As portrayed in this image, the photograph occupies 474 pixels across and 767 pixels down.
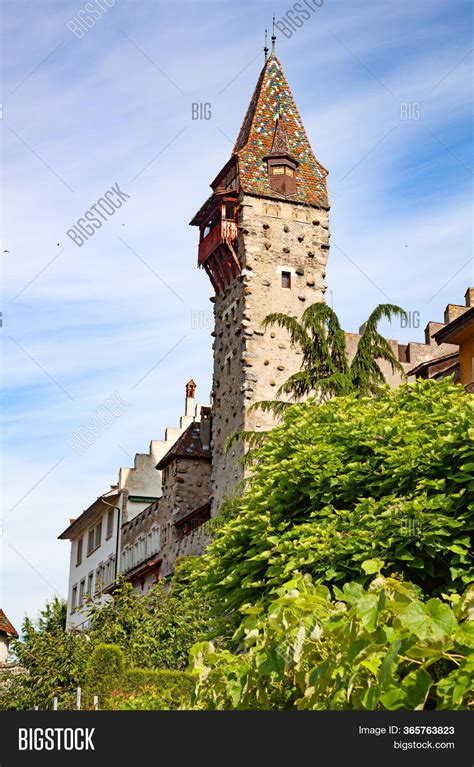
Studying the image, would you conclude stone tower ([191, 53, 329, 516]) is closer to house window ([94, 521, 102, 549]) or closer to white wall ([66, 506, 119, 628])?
white wall ([66, 506, 119, 628])

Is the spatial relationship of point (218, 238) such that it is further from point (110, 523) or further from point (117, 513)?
point (110, 523)

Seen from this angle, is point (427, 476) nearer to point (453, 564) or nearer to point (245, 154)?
point (453, 564)

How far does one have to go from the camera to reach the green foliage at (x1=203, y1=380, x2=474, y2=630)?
13.7 m

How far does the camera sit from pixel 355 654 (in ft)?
22.3

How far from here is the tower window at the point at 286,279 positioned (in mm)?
35594

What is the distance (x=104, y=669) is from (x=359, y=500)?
602 cm

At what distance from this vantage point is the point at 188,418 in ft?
175

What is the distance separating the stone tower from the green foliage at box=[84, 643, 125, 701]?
14347 millimetres

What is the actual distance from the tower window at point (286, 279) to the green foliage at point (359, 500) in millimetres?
16873

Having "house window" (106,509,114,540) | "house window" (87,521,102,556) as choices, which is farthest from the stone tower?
"house window" (87,521,102,556)

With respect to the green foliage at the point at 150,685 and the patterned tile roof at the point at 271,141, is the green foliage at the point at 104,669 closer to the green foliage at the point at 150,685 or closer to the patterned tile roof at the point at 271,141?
the green foliage at the point at 150,685

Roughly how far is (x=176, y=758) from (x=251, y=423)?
27406mm

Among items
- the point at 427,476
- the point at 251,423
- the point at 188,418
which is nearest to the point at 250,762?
the point at 427,476

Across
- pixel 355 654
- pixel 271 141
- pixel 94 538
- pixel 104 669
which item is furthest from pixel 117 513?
pixel 355 654
